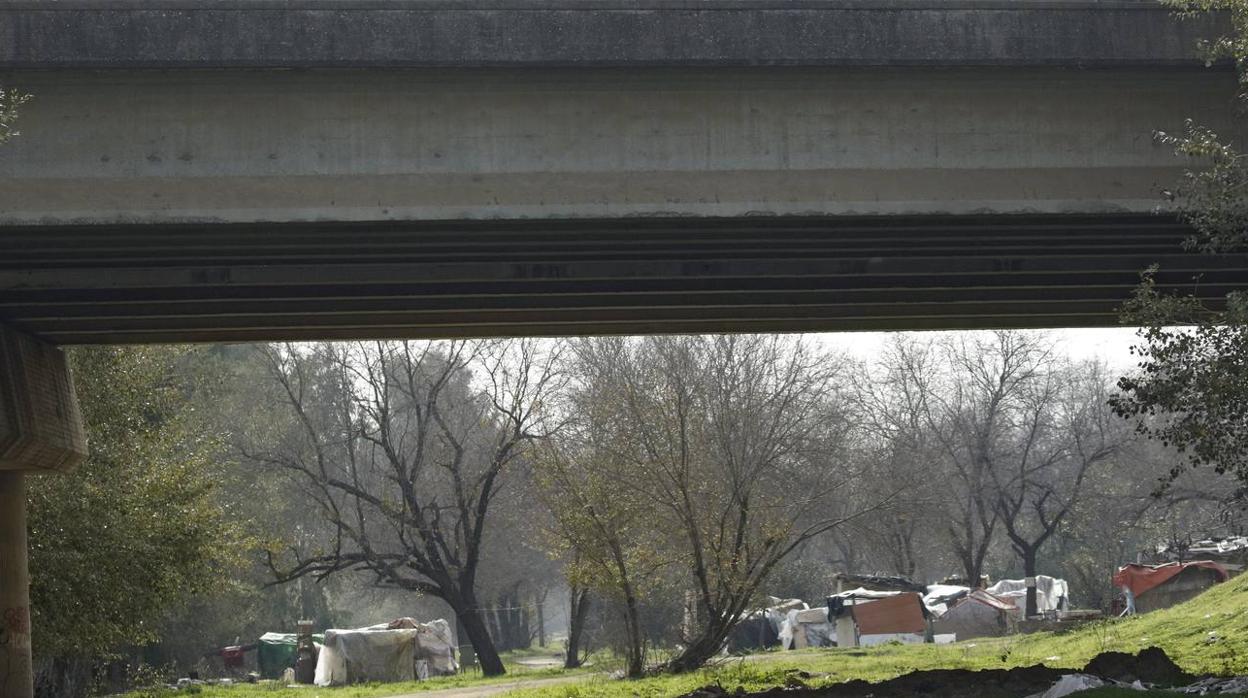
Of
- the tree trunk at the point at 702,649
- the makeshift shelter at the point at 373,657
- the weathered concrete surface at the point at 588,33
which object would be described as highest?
the weathered concrete surface at the point at 588,33

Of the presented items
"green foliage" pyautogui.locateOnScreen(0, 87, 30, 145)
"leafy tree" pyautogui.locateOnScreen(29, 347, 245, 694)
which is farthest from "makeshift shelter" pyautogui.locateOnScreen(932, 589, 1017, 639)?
"green foliage" pyautogui.locateOnScreen(0, 87, 30, 145)

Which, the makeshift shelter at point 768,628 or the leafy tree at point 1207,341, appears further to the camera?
the makeshift shelter at point 768,628

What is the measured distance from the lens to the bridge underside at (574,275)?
1489 centimetres

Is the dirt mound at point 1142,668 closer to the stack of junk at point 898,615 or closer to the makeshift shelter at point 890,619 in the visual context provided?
the stack of junk at point 898,615

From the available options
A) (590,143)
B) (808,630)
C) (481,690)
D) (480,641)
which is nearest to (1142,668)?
(590,143)

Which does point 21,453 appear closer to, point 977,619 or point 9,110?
point 9,110


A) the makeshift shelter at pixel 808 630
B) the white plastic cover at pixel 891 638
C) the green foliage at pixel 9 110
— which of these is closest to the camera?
the green foliage at pixel 9 110

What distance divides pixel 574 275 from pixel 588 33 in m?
3.77

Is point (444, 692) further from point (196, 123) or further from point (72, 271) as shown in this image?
point (196, 123)

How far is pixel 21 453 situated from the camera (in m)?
18.9

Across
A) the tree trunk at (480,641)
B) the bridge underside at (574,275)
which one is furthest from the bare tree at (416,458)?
the bridge underside at (574,275)

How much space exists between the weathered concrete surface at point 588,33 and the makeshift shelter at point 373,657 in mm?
28249

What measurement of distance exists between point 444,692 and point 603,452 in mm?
5861

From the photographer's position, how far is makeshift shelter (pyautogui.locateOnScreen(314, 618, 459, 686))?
3934 cm
